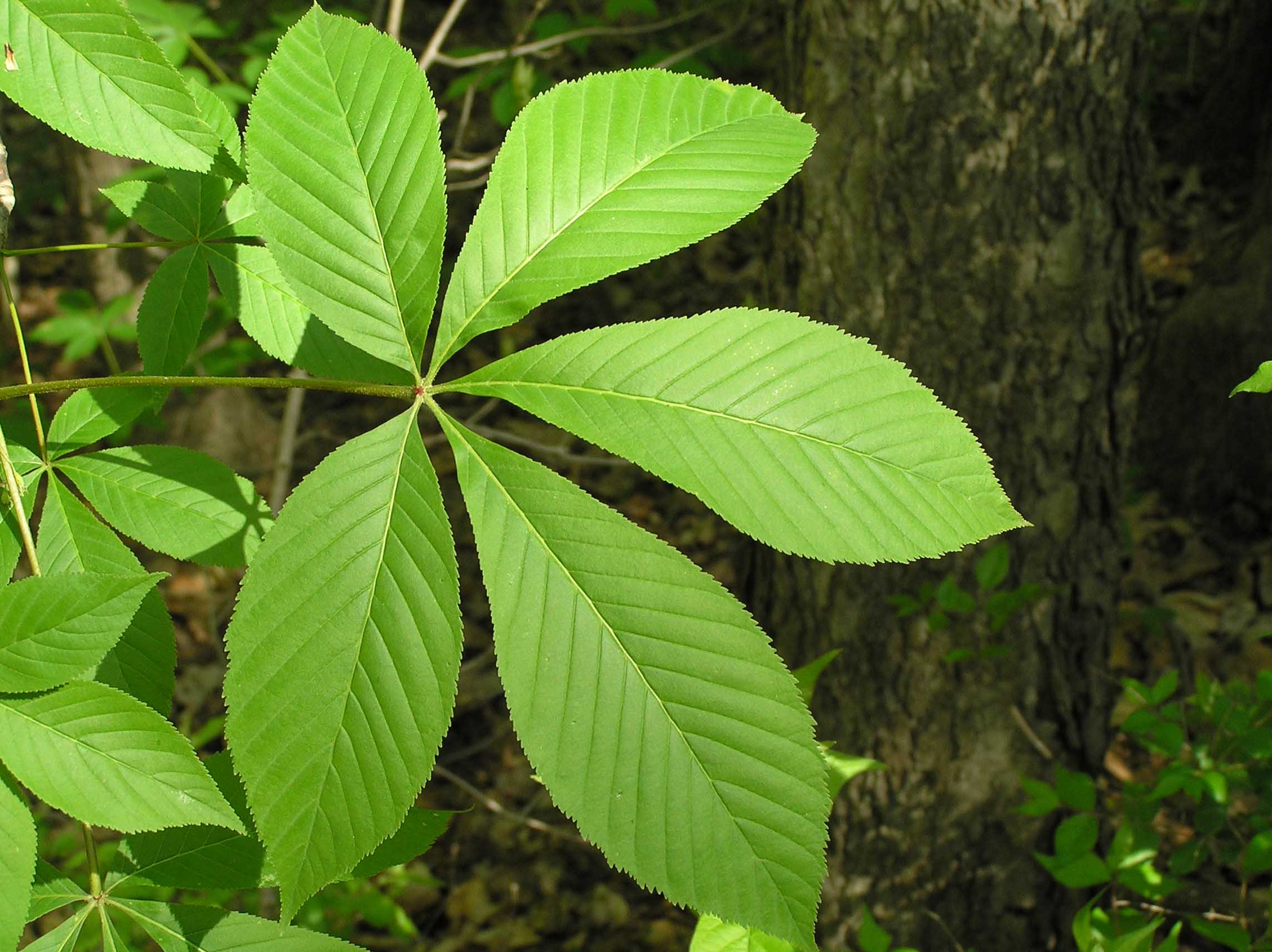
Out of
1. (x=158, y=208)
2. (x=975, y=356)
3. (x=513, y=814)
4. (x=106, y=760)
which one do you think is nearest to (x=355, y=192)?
(x=158, y=208)

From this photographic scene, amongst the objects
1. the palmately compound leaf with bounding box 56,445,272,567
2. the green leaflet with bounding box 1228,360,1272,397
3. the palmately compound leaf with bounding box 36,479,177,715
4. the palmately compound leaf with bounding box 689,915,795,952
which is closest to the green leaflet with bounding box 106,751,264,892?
the palmately compound leaf with bounding box 36,479,177,715

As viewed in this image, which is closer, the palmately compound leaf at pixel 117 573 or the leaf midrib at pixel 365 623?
the leaf midrib at pixel 365 623

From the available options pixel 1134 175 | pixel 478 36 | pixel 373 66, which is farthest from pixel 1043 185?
pixel 478 36

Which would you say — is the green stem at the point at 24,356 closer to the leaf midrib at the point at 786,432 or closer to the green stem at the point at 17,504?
the green stem at the point at 17,504

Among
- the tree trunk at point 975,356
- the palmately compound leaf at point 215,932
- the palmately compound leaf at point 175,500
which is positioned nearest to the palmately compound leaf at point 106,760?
the palmately compound leaf at point 215,932

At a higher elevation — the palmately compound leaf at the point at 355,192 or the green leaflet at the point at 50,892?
the palmately compound leaf at the point at 355,192

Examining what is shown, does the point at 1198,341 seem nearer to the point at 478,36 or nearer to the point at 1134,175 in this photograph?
the point at 1134,175

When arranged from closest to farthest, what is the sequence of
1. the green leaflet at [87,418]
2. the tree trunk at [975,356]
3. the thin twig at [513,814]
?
the green leaflet at [87,418], the tree trunk at [975,356], the thin twig at [513,814]
